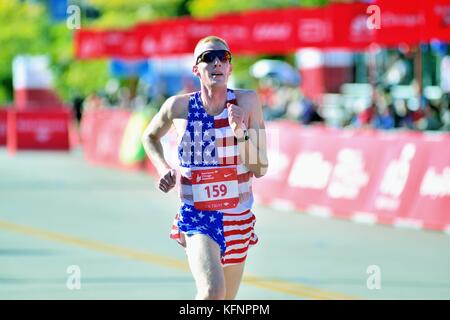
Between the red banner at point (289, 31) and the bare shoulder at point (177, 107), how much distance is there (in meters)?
10.0

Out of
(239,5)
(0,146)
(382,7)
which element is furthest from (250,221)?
(239,5)

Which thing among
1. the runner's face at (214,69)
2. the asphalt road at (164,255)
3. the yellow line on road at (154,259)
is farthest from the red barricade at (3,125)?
the runner's face at (214,69)

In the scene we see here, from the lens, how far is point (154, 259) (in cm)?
1381

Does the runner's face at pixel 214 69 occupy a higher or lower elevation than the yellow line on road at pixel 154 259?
higher

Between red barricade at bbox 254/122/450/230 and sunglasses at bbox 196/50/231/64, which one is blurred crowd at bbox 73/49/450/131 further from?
sunglasses at bbox 196/50/231/64

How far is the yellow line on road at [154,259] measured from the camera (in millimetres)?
11363

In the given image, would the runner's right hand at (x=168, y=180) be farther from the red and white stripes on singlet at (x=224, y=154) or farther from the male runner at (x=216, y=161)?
the red and white stripes on singlet at (x=224, y=154)

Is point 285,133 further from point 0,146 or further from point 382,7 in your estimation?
point 0,146

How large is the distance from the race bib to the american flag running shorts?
0.05m

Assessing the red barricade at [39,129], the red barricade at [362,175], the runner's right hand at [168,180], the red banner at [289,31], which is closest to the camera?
the runner's right hand at [168,180]

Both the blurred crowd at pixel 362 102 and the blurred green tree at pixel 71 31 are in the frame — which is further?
the blurred green tree at pixel 71 31

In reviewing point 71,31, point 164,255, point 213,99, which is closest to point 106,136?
point 164,255

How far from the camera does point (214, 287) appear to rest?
23.6 ft
